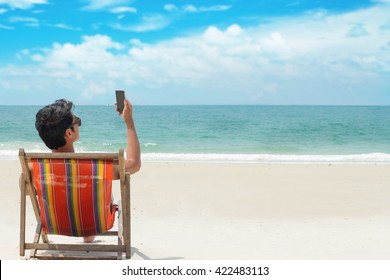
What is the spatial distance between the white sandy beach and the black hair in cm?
129

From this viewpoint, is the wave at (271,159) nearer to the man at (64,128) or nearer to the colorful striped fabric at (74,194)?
the colorful striped fabric at (74,194)

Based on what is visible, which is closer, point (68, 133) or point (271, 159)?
point (68, 133)

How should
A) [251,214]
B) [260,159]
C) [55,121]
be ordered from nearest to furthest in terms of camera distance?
[55,121] < [251,214] < [260,159]

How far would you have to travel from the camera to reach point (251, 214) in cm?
651

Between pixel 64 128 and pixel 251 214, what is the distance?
12.3 ft

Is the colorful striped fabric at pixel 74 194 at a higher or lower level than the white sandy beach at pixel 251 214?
higher

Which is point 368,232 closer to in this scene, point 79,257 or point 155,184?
point 79,257

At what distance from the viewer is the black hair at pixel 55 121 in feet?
10.7


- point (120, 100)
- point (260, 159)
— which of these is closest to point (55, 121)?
point (120, 100)

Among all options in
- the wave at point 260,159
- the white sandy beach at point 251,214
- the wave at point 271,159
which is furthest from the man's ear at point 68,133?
the wave at point 271,159

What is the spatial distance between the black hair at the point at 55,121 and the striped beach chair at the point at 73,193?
191 mm

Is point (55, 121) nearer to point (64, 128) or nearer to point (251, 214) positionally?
point (64, 128)

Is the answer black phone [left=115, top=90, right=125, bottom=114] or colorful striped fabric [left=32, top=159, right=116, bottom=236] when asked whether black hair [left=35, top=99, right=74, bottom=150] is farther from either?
black phone [left=115, top=90, right=125, bottom=114]

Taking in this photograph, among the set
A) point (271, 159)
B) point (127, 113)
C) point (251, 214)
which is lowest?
point (251, 214)
